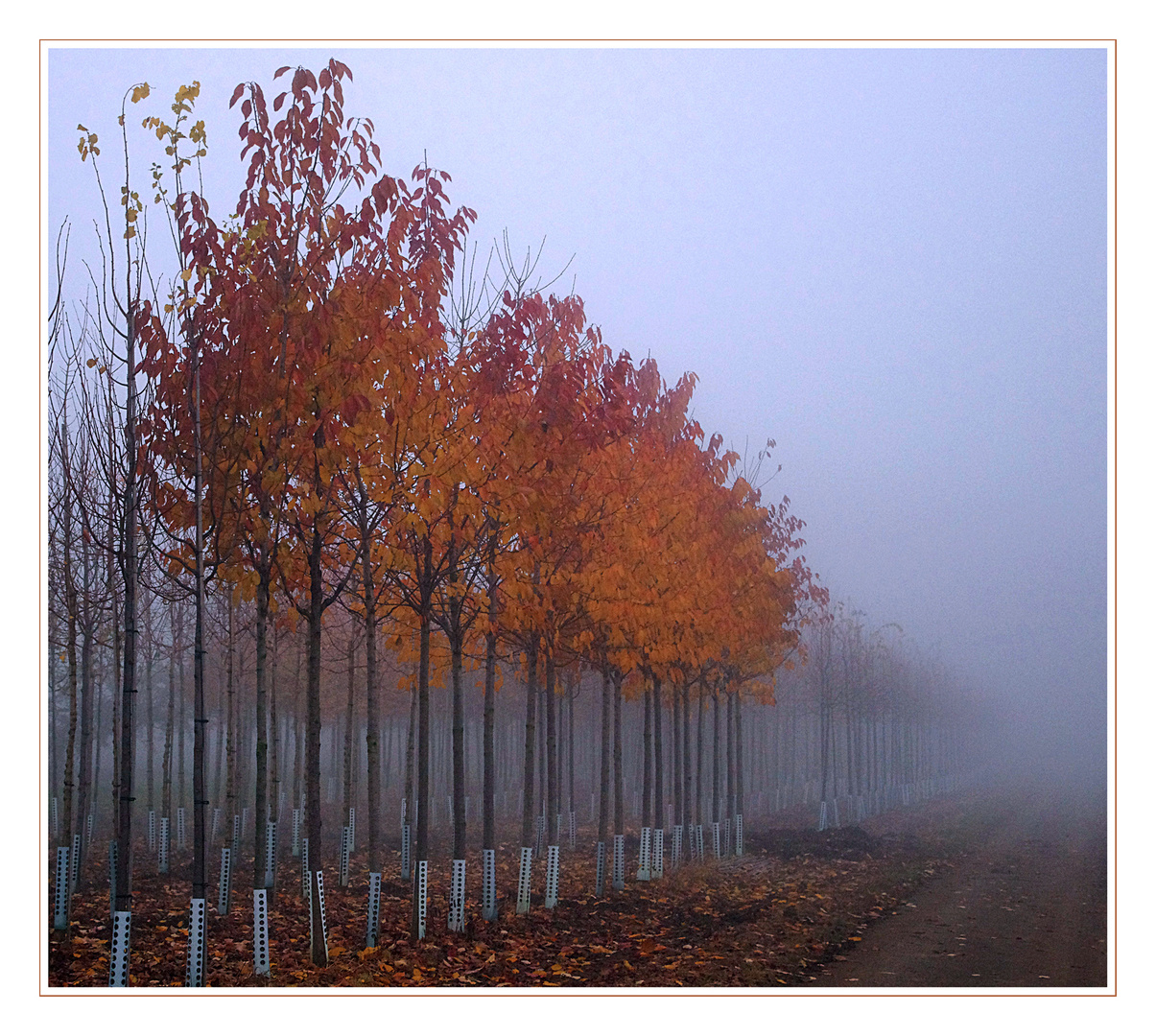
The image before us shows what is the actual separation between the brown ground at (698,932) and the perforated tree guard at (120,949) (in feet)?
1.35

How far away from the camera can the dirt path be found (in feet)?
26.3

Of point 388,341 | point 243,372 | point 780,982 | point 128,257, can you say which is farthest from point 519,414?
point 780,982

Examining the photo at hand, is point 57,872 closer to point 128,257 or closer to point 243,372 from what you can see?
point 243,372

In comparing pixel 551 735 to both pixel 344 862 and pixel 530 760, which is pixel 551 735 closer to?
pixel 530 760

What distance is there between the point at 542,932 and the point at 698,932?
4.96ft

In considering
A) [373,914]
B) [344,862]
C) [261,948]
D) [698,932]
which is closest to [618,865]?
[698,932]

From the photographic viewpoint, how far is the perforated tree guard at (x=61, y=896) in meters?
8.54

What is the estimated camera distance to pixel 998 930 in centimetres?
977

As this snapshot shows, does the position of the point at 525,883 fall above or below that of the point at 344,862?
above

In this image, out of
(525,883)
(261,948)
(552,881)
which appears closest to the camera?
(261,948)

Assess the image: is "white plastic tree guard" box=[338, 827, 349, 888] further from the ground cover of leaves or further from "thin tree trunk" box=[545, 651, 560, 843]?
"thin tree trunk" box=[545, 651, 560, 843]

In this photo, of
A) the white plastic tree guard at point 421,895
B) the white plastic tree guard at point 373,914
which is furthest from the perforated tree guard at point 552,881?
the white plastic tree guard at point 373,914
